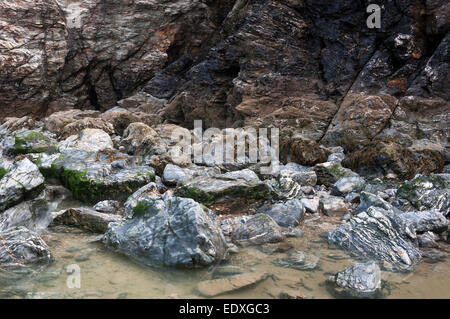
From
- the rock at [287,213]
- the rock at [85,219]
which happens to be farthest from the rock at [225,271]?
the rock at [85,219]

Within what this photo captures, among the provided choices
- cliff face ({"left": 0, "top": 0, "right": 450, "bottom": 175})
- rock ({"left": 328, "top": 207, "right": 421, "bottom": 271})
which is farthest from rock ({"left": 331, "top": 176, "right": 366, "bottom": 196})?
cliff face ({"left": 0, "top": 0, "right": 450, "bottom": 175})

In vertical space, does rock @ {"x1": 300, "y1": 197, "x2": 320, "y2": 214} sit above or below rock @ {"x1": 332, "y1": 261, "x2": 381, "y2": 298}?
below

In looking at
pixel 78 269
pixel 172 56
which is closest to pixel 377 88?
pixel 78 269

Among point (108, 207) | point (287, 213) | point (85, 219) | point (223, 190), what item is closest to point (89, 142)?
point (108, 207)

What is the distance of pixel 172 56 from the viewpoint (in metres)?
23.3

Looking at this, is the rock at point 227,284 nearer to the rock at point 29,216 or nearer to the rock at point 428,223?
the rock at point 428,223

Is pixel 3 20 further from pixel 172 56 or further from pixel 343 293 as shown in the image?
pixel 343 293

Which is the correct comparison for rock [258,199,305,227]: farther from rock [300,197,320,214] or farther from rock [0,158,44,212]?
rock [0,158,44,212]

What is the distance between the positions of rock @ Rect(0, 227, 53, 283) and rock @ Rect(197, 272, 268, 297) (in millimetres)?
1552

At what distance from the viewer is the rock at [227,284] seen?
259 centimetres

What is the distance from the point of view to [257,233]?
3738 millimetres

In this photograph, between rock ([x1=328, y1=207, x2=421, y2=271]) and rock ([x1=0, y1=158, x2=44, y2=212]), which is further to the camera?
rock ([x1=0, y1=158, x2=44, y2=212])

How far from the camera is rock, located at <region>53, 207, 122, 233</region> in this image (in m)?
4.02

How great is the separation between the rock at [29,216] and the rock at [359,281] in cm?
348
